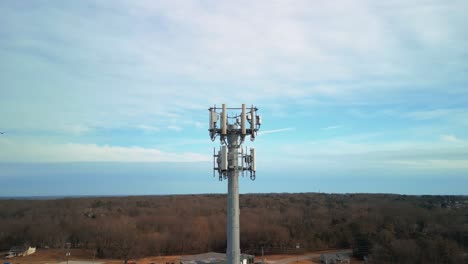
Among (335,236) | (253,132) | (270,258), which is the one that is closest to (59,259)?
(270,258)

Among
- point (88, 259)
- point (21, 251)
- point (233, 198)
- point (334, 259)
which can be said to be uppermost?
point (233, 198)

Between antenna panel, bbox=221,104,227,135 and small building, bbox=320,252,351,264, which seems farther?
small building, bbox=320,252,351,264

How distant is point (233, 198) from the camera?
14.9 meters

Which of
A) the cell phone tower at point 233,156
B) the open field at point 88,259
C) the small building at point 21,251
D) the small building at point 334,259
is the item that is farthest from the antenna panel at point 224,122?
the small building at point 21,251

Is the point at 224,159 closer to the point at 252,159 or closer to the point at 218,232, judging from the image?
the point at 252,159

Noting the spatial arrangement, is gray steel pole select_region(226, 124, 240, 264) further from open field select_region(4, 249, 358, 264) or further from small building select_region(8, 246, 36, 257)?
small building select_region(8, 246, 36, 257)

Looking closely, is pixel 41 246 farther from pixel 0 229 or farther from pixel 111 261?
pixel 111 261

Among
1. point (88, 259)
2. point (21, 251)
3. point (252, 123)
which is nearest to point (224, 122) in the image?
point (252, 123)

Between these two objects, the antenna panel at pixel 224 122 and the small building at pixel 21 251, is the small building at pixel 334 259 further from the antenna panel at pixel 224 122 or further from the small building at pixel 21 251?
the small building at pixel 21 251

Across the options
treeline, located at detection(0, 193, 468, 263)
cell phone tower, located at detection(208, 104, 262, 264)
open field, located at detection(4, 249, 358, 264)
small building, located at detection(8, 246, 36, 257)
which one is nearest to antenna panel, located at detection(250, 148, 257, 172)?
cell phone tower, located at detection(208, 104, 262, 264)

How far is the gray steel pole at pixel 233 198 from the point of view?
1485 centimetres

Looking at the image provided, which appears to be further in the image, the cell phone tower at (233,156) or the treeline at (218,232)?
the treeline at (218,232)

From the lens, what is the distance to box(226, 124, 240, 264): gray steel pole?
48.7 ft

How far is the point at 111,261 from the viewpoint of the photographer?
42.4 meters
